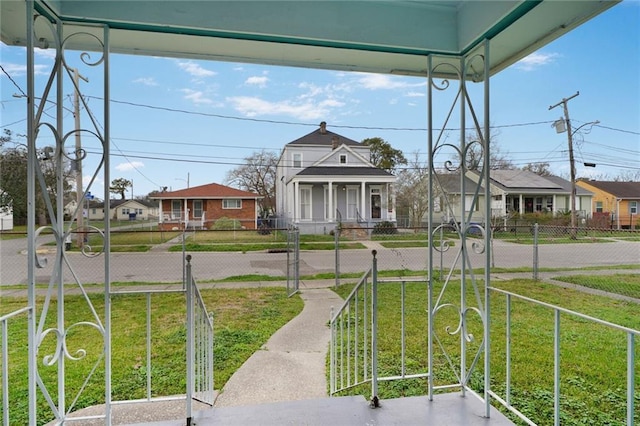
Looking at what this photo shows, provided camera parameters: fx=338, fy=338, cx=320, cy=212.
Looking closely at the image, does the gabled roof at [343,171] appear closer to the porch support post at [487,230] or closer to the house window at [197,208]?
the house window at [197,208]

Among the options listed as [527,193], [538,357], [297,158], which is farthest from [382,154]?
[538,357]

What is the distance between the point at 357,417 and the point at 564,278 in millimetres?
6456

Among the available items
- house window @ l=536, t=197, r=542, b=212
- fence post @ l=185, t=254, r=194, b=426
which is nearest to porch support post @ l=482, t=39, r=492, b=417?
fence post @ l=185, t=254, r=194, b=426

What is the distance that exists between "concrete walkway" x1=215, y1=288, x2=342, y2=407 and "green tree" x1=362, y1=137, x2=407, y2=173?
1208cm

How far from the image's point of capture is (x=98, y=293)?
5.52m

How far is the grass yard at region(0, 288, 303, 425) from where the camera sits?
2.56m

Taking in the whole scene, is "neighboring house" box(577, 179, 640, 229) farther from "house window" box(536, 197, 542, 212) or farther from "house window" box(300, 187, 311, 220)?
"house window" box(300, 187, 311, 220)

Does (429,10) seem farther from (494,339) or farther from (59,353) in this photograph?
(494,339)

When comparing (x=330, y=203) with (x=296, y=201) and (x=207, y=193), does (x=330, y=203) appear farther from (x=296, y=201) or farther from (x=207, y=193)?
(x=207, y=193)

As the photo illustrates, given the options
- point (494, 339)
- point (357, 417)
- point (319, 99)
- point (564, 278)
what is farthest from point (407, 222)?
point (357, 417)

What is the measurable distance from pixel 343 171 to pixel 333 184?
28.3 inches

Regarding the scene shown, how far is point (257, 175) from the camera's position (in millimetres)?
19312

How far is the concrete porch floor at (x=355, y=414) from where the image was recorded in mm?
1656

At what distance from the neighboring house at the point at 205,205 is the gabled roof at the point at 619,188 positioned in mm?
20613
